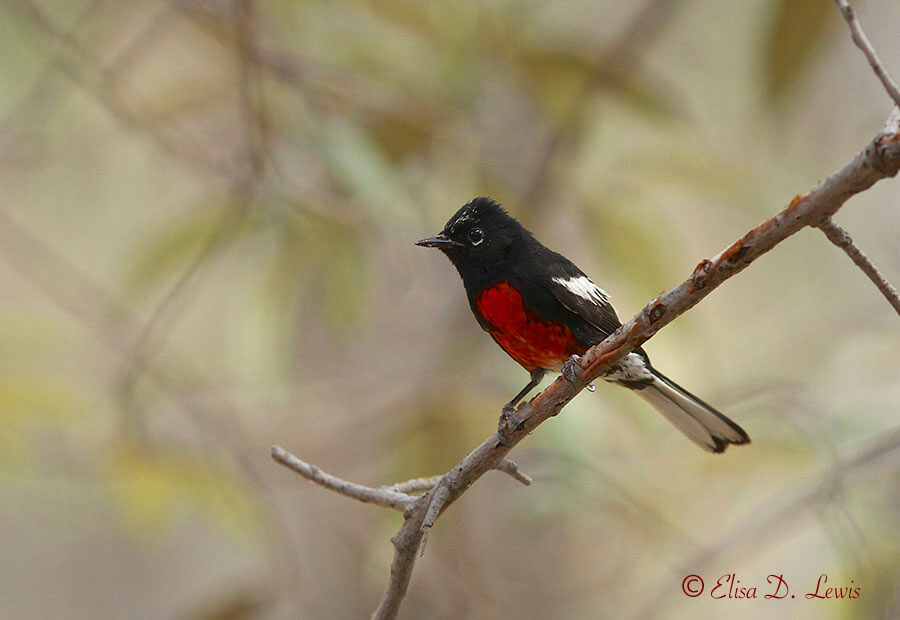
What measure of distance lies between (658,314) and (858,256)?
33 cm

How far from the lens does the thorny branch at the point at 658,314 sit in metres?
1.24

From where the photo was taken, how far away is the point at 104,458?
3.86m

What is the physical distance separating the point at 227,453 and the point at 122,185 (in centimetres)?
314

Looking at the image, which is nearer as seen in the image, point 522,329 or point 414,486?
point 414,486

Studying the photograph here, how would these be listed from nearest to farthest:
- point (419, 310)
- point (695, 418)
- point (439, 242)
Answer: point (695, 418)
point (439, 242)
point (419, 310)

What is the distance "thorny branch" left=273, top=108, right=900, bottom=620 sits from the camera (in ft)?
4.07

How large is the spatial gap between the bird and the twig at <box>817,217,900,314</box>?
4.40ft

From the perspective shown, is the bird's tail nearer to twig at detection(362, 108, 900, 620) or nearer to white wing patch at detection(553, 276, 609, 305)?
white wing patch at detection(553, 276, 609, 305)

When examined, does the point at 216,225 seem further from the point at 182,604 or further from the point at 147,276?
the point at 182,604

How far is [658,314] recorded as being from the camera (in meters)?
1.54

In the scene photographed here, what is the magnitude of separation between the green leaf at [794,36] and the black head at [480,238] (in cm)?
110

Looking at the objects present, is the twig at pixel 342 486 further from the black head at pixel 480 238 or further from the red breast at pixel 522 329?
the black head at pixel 480 238

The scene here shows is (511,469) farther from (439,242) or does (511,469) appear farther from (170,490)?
(170,490)

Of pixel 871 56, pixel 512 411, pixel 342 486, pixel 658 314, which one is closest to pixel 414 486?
pixel 342 486
